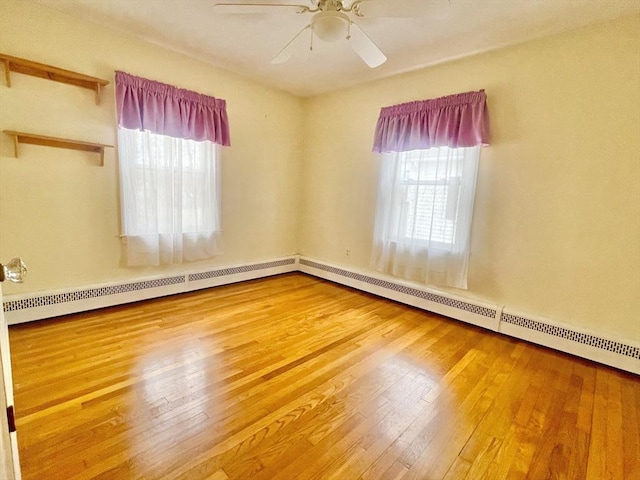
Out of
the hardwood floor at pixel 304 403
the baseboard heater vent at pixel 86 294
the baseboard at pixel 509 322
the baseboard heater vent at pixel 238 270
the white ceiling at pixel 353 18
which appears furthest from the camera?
the baseboard heater vent at pixel 238 270

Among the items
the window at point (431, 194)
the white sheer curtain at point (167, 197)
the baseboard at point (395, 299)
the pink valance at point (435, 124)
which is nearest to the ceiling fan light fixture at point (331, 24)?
the pink valance at point (435, 124)

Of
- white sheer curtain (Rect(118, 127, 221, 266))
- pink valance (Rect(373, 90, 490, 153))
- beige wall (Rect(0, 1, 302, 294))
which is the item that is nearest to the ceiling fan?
pink valance (Rect(373, 90, 490, 153))

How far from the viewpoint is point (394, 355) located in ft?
7.26

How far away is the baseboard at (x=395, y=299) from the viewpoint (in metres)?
2.22

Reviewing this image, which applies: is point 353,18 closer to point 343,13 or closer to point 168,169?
point 343,13

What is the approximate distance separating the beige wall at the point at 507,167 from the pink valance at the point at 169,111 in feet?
0.43

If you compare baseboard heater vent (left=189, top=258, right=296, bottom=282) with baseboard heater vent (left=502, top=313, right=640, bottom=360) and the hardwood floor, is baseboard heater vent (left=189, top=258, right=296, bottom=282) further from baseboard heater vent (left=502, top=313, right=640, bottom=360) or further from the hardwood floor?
baseboard heater vent (left=502, top=313, right=640, bottom=360)

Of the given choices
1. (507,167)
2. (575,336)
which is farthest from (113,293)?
(575,336)

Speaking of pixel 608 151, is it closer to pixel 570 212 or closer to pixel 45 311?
pixel 570 212

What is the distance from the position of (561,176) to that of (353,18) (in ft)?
6.47

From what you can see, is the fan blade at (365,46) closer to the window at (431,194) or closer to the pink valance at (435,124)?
the pink valance at (435,124)

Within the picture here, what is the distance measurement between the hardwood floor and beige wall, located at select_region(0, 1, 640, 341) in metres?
0.50

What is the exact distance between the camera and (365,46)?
2047 millimetres

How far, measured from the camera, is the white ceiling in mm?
2041
